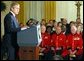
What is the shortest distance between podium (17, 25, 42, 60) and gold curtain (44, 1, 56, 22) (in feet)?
25.4

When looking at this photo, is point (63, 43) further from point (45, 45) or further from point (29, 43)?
point (29, 43)

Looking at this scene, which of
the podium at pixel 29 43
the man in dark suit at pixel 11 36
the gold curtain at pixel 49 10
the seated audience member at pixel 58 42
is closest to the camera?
the podium at pixel 29 43

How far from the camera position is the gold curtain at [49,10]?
41.8 ft

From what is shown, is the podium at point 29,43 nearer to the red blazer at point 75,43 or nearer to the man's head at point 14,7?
the man's head at point 14,7

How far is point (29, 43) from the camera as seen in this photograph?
4875 mm

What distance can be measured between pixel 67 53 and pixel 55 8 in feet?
20.1

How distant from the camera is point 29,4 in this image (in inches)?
500

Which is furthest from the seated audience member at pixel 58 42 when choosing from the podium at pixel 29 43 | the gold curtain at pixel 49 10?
the gold curtain at pixel 49 10

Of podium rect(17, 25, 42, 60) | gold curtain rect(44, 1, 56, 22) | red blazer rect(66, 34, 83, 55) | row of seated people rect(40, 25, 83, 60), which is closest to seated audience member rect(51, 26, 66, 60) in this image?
row of seated people rect(40, 25, 83, 60)

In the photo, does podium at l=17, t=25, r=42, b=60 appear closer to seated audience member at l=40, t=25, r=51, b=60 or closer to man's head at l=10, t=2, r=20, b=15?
man's head at l=10, t=2, r=20, b=15

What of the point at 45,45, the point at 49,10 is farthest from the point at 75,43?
the point at 49,10

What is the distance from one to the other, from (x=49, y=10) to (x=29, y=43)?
7.96m

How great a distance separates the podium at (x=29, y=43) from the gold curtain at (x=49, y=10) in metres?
7.74

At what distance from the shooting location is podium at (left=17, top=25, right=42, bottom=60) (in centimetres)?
486
